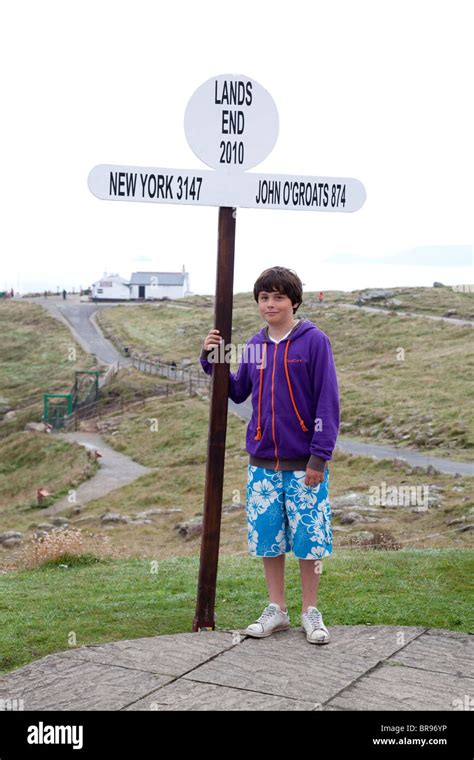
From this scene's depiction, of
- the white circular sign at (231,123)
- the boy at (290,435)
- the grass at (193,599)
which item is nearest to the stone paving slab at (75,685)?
the grass at (193,599)

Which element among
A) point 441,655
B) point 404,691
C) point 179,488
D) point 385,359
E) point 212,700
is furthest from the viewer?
point 385,359

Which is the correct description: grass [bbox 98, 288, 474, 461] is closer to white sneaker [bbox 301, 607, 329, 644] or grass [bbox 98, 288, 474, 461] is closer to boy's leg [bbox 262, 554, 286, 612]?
boy's leg [bbox 262, 554, 286, 612]

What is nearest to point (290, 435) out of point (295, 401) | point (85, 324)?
point (295, 401)

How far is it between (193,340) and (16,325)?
21043 mm

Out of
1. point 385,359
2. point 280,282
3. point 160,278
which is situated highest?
point 160,278

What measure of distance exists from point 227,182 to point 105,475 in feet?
75.2

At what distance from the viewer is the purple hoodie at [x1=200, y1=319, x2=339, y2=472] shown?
477 cm

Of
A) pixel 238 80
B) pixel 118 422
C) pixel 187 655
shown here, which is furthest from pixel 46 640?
pixel 118 422

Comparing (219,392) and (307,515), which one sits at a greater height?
(219,392)

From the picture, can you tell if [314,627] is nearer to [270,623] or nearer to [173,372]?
[270,623]

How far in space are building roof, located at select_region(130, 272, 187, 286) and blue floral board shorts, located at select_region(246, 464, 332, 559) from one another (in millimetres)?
89137

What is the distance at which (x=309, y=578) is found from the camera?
16.5 ft

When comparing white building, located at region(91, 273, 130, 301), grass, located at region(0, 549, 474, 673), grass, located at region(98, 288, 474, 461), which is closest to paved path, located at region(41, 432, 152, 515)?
grass, located at region(98, 288, 474, 461)

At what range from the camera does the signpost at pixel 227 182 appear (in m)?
5.05
